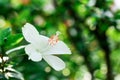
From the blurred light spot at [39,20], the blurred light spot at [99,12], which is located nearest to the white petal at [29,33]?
the blurred light spot at [99,12]

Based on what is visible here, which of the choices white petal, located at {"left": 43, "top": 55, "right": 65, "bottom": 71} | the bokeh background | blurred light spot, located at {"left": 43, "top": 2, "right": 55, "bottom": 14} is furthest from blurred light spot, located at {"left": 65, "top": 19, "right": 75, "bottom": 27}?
white petal, located at {"left": 43, "top": 55, "right": 65, "bottom": 71}

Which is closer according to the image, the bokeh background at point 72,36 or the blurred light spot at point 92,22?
the blurred light spot at point 92,22

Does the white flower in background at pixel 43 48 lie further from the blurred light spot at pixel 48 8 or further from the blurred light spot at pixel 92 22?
the blurred light spot at pixel 48 8

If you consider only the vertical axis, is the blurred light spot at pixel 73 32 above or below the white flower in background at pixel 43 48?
above

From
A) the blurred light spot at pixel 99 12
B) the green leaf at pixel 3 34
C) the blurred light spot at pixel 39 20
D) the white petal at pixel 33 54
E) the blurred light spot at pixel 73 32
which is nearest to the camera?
the white petal at pixel 33 54

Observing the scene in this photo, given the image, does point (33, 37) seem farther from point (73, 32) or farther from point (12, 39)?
point (73, 32)

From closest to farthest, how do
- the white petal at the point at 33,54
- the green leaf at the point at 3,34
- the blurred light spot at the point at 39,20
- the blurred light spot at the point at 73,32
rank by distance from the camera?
the white petal at the point at 33,54 → the green leaf at the point at 3,34 → the blurred light spot at the point at 73,32 → the blurred light spot at the point at 39,20

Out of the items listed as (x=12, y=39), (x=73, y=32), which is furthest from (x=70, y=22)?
(x=12, y=39)

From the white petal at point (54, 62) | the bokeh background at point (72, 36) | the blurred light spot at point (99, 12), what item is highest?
the bokeh background at point (72, 36)
